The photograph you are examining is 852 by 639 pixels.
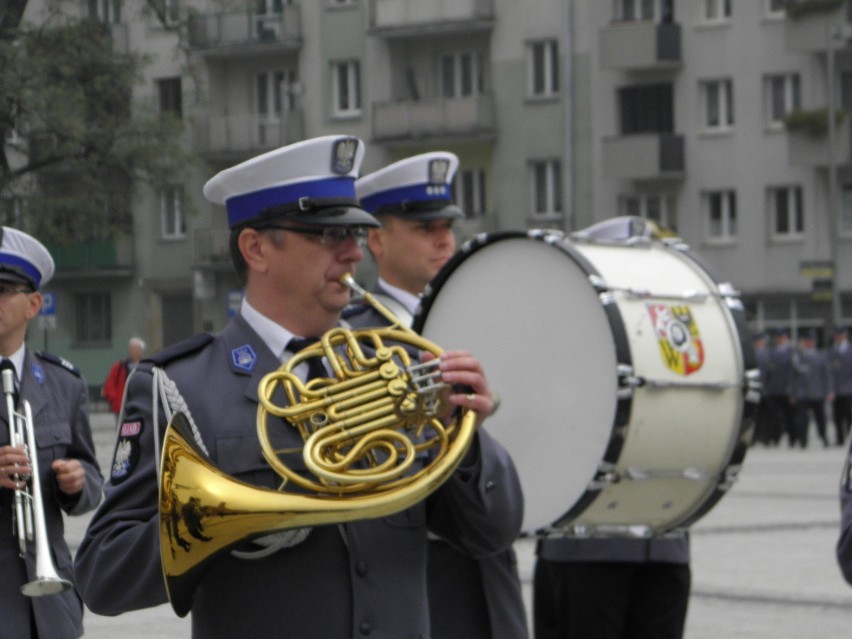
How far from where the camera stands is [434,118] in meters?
46.2

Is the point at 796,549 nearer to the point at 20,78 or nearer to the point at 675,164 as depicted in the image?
the point at 20,78

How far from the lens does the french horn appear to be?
3447 mm

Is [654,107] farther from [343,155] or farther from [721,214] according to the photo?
[343,155]

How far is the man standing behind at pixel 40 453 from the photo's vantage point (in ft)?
19.0

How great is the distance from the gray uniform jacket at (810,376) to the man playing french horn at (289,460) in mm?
26767

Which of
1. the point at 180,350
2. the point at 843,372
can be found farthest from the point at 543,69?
the point at 180,350

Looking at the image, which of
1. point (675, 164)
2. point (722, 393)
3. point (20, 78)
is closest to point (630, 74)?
point (675, 164)

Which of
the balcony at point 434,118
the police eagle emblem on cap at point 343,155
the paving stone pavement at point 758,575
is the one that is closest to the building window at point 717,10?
the balcony at point 434,118

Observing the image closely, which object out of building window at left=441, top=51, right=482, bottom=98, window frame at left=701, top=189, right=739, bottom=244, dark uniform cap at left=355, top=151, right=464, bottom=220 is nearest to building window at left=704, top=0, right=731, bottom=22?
window frame at left=701, top=189, right=739, bottom=244

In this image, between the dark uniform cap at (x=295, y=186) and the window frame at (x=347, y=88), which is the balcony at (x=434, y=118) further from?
the dark uniform cap at (x=295, y=186)

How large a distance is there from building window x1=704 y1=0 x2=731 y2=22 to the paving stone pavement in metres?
25.4

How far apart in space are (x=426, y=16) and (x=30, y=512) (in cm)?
4084

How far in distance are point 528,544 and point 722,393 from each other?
25.1 ft

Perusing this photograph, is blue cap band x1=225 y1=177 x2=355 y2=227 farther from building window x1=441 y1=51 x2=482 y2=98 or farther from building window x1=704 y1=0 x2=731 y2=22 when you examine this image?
building window x1=441 y1=51 x2=482 y2=98
